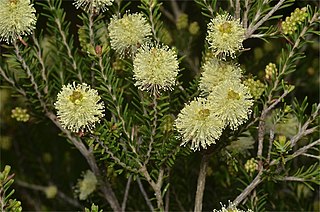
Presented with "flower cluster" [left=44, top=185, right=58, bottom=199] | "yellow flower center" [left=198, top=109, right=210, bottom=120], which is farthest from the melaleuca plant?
"flower cluster" [left=44, top=185, right=58, bottom=199]

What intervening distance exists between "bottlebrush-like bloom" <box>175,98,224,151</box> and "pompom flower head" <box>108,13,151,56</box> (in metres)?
0.15

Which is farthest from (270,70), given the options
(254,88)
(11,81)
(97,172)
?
(11,81)

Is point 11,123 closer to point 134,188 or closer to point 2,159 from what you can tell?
point 2,159

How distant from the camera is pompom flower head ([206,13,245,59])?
2.91 ft

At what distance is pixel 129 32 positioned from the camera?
935 millimetres

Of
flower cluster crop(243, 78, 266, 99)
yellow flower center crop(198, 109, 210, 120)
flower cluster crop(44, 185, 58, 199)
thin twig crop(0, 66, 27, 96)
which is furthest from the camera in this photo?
flower cluster crop(44, 185, 58, 199)

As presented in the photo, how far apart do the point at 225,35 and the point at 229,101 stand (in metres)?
0.11

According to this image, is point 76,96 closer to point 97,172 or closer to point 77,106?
point 77,106

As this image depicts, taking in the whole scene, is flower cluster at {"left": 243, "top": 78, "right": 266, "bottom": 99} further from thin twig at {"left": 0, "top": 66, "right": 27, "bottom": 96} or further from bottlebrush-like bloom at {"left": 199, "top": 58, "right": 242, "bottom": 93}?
thin twig at {"left": 0, "top": 66, "right": 27, "bottom": 96}

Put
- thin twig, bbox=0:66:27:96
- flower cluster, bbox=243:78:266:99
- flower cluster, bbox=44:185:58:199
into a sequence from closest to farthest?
flower cluster, bbox=243:78:266:99 < thin twig, bbox=0:66:27:96 < flower cluster, bbox=44:185:58:199

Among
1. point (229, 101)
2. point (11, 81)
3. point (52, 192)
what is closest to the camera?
point (229, 101)

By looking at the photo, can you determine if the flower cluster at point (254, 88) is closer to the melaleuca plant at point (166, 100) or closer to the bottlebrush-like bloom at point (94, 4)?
the melaleuca plant at point (166, 100)

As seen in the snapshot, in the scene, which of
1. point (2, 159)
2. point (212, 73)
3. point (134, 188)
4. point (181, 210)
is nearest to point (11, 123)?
point (2, 159)

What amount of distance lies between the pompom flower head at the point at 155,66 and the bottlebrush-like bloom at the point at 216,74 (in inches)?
2.0
